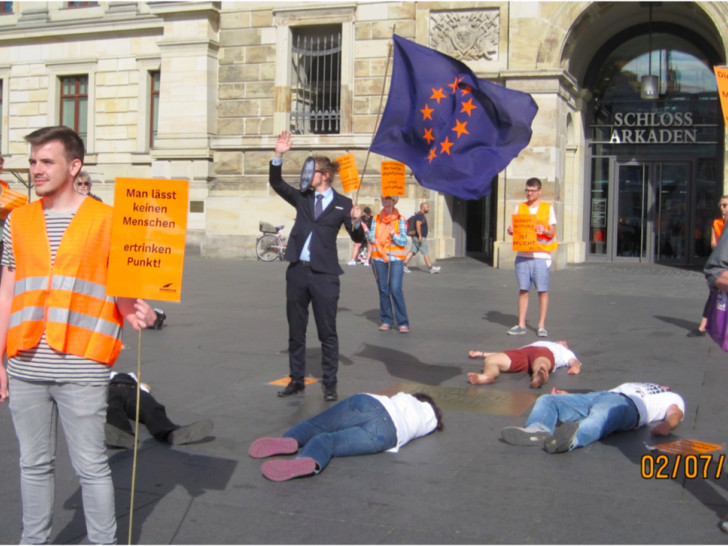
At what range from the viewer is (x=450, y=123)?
711 centimetres

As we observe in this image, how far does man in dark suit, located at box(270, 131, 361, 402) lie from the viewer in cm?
736

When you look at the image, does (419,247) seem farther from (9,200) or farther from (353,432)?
(353,432)

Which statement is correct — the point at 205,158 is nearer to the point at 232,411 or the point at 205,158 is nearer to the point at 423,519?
the point at 232,411

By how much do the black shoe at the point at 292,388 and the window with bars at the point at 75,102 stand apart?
24.4 meters

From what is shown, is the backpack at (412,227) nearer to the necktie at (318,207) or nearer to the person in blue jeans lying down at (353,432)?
the necktie at (318,207)

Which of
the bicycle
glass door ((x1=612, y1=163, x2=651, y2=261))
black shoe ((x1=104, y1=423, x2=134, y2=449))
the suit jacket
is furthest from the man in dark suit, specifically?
glass door ((x1=612, y1=163, x2=651, y2=261))

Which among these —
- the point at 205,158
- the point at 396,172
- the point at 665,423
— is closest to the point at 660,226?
the point at 205,158

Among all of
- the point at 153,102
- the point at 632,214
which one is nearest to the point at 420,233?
the point at 632,214

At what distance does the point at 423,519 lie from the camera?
448cm

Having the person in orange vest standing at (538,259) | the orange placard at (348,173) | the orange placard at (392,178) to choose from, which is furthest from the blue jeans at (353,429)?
the orange placard at (392,178)

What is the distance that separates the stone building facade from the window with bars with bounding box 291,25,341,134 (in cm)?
6

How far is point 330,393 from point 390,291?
14.0 feet

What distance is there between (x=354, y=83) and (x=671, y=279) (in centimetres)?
944

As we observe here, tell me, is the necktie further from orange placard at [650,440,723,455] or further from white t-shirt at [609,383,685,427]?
orange placard at [650,440,723,455]
